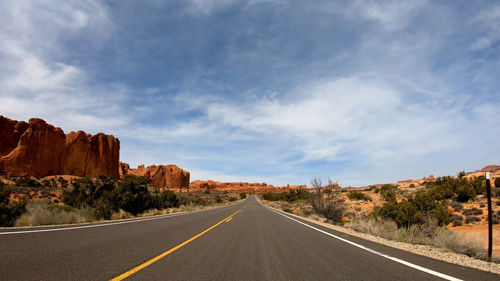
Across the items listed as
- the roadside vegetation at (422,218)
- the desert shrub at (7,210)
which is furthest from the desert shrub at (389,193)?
the desert shrub at (7,210)

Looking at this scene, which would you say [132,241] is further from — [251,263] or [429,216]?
[429,216]

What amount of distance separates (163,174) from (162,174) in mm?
694

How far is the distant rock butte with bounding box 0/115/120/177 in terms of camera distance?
59.3 metres

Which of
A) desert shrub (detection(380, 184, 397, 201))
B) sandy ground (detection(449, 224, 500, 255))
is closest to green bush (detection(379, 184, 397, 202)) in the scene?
desert shrub (detection(380, 184, 397, 201))

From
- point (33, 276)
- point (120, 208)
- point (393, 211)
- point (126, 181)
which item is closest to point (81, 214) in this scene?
point (120, 208)

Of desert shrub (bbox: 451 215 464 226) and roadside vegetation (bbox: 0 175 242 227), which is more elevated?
roadside vegetation (bbox: 0 175 242 227)

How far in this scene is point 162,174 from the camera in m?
129

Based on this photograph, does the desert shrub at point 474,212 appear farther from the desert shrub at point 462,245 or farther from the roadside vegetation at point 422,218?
the desert shrub at point 462,245

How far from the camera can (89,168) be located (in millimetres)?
75062

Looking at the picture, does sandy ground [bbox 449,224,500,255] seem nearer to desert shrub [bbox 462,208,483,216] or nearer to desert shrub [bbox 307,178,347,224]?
desert shrub [bbox 462,208,483,216]

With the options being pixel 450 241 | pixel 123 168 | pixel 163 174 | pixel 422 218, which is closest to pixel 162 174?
pixel 163 174

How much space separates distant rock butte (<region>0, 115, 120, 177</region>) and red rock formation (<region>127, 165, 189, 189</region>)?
44.5 meters

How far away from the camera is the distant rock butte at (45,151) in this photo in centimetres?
5931

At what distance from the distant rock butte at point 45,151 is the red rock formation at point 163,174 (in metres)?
44.5
